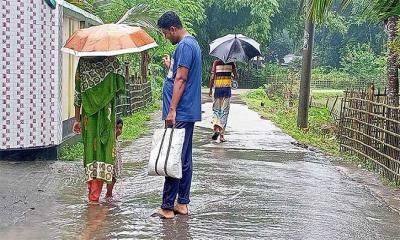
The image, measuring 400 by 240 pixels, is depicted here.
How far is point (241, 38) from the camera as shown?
12469 millimetres

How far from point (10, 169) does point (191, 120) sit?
3.19 meters

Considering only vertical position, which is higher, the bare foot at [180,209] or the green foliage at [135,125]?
the bare foot at [180,209]

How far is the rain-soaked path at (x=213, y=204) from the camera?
539cm

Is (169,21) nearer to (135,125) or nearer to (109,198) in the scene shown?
(109,198)

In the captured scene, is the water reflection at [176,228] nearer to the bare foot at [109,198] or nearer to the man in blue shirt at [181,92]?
the man in blue shirt at [181,92]

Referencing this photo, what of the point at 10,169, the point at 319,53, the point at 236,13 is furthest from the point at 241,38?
the point at 319,53

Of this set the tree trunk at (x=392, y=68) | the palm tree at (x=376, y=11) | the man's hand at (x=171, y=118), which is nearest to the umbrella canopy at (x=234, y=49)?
the palm tree at (x=376, y=11)

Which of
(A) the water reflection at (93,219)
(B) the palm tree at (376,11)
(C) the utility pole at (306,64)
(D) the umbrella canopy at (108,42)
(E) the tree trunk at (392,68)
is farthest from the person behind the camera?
(C) the utility pole at (306,64)

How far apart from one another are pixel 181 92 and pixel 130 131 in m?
7.56

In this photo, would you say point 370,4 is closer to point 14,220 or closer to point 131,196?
point 131,196

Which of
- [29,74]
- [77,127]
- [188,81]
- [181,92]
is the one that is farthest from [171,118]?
[29,74]

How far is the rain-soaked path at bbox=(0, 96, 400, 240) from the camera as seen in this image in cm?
539

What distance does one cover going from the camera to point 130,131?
1310cm

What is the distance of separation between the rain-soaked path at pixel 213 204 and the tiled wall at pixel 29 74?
16.6 inches
